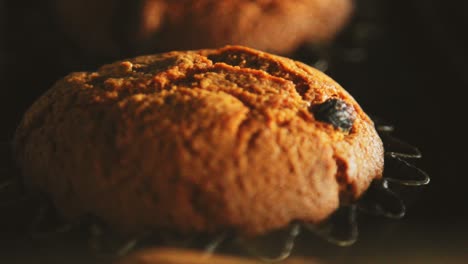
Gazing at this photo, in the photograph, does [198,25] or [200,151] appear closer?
[200,151]

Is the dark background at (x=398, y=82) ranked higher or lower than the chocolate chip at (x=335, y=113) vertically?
lower

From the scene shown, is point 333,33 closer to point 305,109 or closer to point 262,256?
point 305,109

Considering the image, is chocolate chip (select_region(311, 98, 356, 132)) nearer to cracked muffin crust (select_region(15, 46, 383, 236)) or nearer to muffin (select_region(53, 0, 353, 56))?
cracked muffin crust (select_region(15, 46, 383, 236))

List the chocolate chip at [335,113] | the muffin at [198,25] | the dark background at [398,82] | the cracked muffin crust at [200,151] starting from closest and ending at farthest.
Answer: the cracked muffin crust at [200,151], the chocolate chip at [335,113], the dark background at [398,82], the muffin at [198,25]

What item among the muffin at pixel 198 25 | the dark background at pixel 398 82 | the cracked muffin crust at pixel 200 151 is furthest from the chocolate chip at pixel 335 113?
the muffin at pixel 198 25

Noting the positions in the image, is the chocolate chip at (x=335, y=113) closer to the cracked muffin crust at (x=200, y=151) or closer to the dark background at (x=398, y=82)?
the cracked muffin crust at (x=200, y=151)

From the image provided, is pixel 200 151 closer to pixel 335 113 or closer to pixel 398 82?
pixel 335 113

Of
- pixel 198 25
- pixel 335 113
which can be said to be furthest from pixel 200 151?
pixel 198 25

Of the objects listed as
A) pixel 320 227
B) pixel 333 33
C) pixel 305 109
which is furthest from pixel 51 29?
pixel 320 227
